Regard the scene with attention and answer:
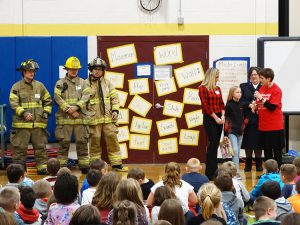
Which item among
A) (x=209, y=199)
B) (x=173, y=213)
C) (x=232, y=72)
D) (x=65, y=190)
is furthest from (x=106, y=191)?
(x=232, y=72)

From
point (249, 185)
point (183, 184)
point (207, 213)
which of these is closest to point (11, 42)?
point (249, 185)

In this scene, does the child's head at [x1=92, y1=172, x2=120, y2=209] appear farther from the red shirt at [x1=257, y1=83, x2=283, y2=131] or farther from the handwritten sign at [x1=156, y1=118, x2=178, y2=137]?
the handwritten sign at [x1=156, y1=118, x2=178, y2=137]

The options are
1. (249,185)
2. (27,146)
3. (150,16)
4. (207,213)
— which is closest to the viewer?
(207,213)

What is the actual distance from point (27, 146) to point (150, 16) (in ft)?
9.51

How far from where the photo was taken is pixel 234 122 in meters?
10.6

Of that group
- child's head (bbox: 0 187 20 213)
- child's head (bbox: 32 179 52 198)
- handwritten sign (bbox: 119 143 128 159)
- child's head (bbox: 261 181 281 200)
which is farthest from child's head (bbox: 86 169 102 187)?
handwritten sign (bbox: 119 143 128 159)

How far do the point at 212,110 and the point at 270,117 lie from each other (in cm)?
87

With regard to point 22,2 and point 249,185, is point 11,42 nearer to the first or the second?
point 22,2

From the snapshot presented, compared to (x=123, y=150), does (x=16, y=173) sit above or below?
above

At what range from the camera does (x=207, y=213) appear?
5766 mm

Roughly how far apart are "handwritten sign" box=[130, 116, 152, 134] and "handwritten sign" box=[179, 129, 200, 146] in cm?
55

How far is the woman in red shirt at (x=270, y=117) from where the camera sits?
33.7ft

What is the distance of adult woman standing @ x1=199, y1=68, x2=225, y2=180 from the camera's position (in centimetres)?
1016

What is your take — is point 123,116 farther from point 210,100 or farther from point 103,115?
point 210,100
